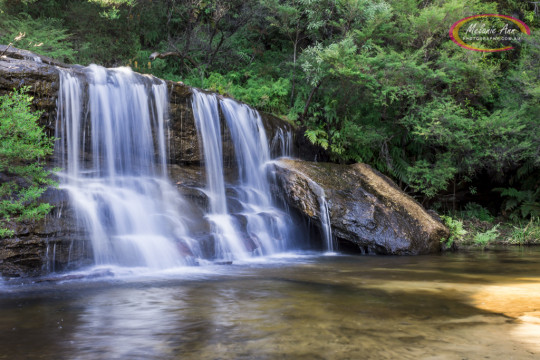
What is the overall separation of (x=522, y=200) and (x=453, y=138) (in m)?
5.14

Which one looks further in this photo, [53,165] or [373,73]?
[373,73]

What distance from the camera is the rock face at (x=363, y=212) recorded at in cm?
1043

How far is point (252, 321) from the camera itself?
446 cm

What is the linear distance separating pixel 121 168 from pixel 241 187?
3.15m

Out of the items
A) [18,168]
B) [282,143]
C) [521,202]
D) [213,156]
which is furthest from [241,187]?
[521,202]

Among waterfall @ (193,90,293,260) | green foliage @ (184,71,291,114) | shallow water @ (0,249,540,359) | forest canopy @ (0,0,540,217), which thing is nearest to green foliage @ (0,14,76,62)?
forest canopy @ (0,0,540,217)

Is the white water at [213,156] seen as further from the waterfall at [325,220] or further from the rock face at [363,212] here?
the waterfall at [325,220]

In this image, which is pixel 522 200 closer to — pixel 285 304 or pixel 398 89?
pixel 398 89

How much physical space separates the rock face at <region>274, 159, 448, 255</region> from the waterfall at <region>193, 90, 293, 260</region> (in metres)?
0.77

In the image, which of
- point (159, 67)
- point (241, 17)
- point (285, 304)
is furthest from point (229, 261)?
point (241, 17)

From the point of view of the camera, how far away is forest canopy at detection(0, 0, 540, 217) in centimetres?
1366

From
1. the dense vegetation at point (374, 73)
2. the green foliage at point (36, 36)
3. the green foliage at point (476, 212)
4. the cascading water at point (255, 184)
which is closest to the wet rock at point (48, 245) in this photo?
the cascading water at point (255, 184)

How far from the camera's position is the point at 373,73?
538 inches

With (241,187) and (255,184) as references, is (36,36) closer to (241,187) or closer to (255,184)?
(241,187)
